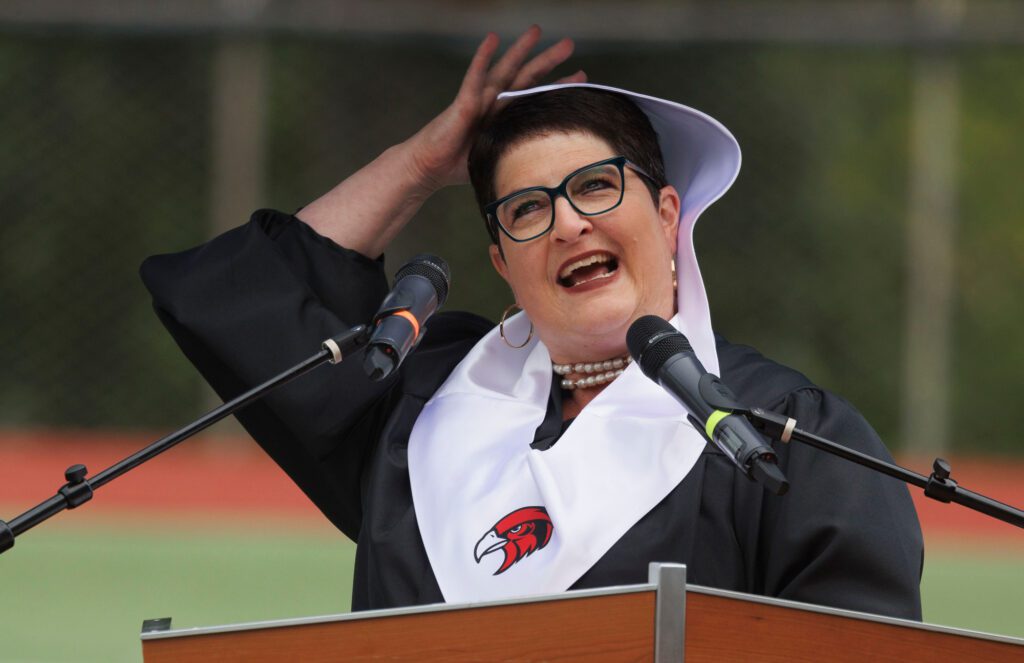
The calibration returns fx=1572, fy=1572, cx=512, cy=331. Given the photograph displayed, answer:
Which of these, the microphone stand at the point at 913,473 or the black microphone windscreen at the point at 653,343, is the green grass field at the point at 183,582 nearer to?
the black microphone windscreen at the point at 653,343

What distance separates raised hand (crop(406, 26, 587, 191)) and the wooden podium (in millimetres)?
1523

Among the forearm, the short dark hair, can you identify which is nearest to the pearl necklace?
the short dark hair

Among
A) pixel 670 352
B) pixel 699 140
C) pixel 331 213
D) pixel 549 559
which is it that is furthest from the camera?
pixel 331 213

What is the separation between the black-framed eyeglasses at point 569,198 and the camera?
9.12 ft

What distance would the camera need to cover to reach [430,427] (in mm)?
2939

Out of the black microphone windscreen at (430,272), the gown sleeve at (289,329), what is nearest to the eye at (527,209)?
the black microphone windscreen at (430,272)

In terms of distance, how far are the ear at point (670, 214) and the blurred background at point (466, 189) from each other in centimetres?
589

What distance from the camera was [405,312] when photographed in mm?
2342

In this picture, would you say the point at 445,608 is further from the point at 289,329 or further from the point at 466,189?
the point at 466,189

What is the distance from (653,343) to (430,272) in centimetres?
42

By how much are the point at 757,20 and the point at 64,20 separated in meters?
4.15

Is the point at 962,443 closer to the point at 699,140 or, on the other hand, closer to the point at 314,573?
the point at 314,573

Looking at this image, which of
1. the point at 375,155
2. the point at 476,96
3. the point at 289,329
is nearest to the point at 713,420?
the point at 289,329

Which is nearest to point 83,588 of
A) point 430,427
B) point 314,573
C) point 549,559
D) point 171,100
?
point 314,573
